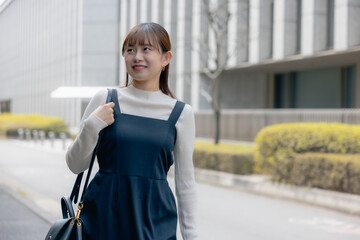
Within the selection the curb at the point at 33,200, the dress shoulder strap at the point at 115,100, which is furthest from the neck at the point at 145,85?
the curb at the point at 33,200

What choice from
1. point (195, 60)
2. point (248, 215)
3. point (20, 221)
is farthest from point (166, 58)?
point (195, 60)

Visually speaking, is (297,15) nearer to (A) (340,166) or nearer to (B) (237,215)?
(A) (340,166)

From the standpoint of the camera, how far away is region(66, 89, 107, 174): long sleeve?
7.33 ft

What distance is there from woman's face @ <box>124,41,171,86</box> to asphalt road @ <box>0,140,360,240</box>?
4.92 m

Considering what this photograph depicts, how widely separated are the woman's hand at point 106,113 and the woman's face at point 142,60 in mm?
192

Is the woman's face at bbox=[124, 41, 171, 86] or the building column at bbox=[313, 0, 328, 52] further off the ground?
the building column at bbox=[313, 0, 328, 52]

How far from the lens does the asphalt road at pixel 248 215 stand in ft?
23.7

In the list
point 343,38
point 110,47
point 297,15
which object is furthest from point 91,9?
Answer: point 343,38

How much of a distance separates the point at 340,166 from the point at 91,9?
26.9 meters

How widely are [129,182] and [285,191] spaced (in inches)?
344

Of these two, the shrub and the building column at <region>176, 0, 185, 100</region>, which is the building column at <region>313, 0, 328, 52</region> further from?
the shrub

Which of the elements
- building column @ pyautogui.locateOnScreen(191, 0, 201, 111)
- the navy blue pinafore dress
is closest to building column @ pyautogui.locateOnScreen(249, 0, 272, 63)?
building column @ pyautogui.locateOnScreen(191, 0, 201, 111)

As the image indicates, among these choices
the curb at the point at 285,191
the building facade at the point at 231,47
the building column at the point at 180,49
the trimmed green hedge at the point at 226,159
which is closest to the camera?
the curb at the point at 285,191

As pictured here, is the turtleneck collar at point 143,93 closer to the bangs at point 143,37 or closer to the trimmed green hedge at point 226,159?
the bangs at point 143,37
